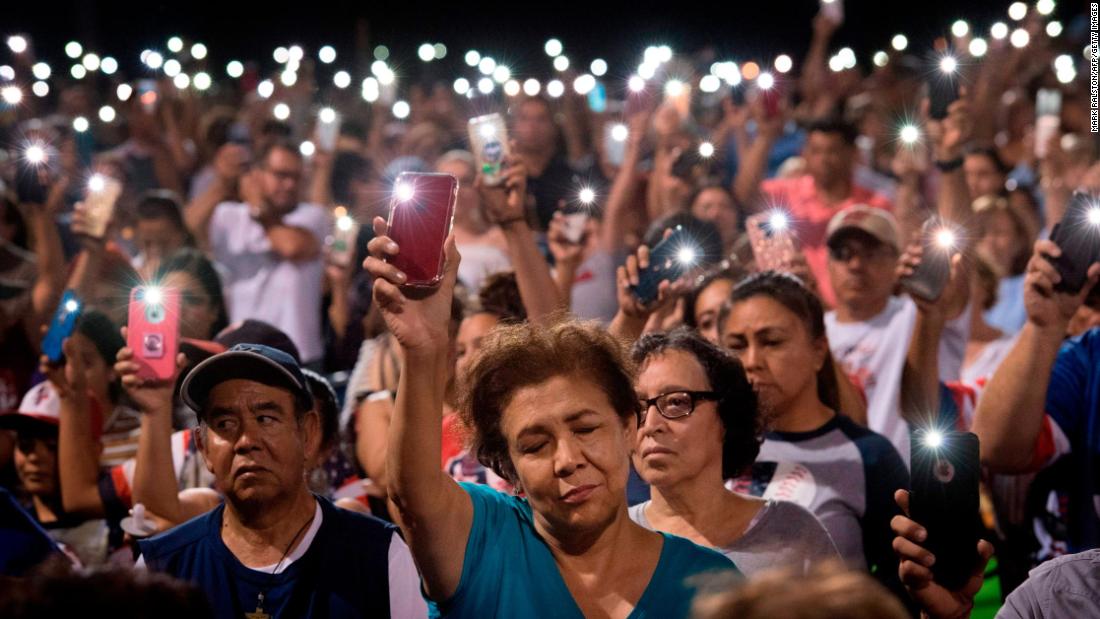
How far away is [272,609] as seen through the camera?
2.89 meters

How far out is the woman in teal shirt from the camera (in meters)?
2.38

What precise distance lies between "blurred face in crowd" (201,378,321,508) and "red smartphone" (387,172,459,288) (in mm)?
867

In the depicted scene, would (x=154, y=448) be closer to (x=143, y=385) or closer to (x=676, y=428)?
(x=143, y=385)

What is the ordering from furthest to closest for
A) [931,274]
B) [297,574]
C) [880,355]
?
[880,355], [931,274], [297,574]

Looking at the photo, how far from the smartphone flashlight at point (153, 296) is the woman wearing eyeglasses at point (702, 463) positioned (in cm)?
144

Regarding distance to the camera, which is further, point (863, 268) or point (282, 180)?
point (282, 180)

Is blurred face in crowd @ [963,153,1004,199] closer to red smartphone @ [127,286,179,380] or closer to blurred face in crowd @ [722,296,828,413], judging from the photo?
blurred face in crowd @ [722,296,828,413]

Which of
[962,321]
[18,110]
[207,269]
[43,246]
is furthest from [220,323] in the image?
[18,110]

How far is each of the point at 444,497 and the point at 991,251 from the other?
5327mm

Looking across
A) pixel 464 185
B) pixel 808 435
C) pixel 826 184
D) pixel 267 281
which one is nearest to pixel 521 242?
pixel 808 435

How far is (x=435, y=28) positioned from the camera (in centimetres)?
1522

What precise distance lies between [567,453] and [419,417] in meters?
0.31

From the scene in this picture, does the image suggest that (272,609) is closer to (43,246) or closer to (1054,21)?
(43,246)

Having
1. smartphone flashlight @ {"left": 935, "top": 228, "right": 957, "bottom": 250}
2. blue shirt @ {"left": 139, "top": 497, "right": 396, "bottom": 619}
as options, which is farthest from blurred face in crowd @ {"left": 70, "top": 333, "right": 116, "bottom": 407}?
smartphone flashlight @ {"left": 935, "top": 228, "right": 957, "bottom": 250}
